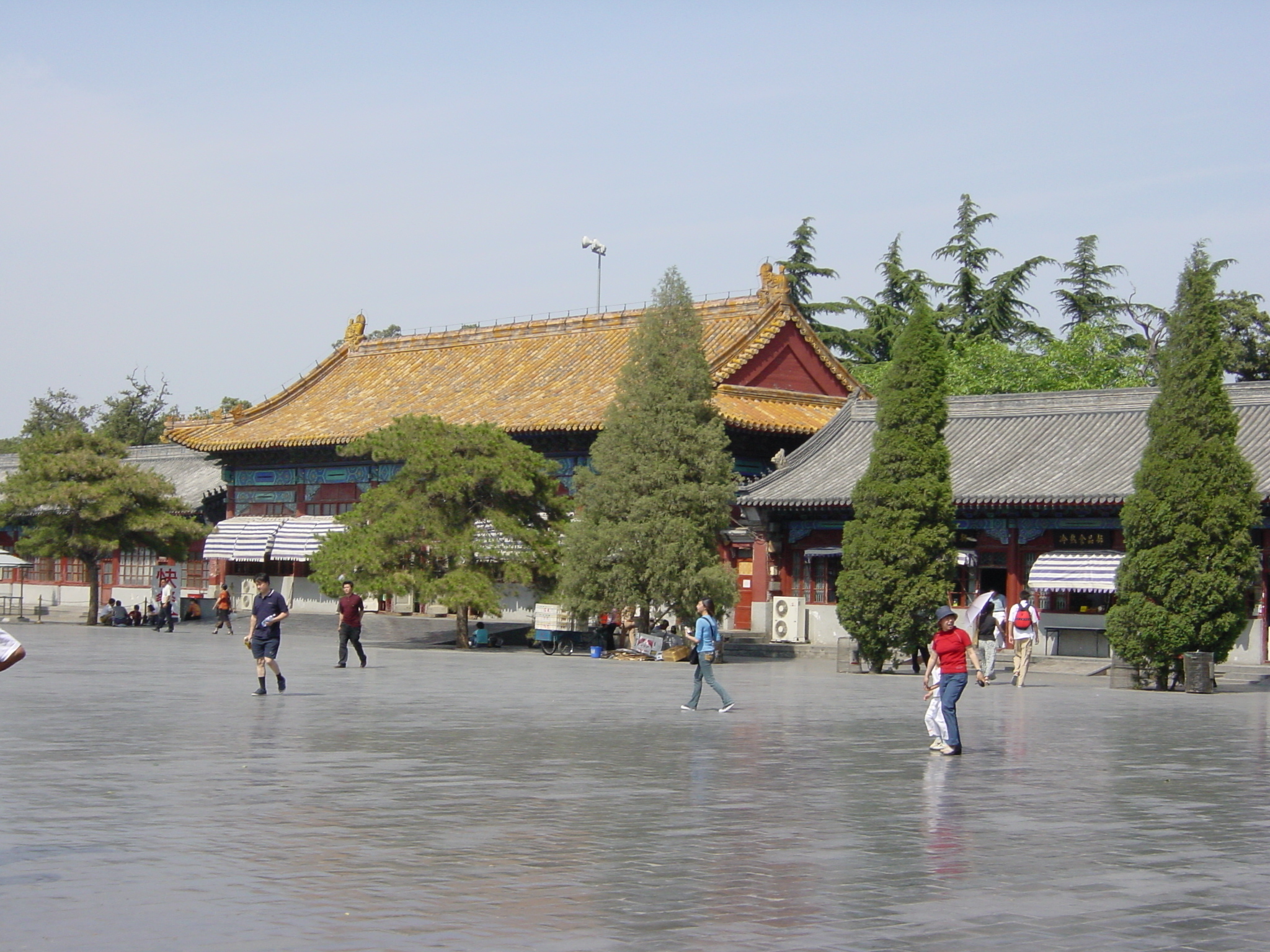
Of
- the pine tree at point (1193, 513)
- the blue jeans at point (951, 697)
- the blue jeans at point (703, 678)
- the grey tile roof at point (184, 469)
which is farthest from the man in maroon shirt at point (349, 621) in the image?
the grey tile roof at point (184, 469)

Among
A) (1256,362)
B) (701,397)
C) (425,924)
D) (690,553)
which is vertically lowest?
(425,924)

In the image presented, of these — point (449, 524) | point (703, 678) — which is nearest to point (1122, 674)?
point (703, 678)

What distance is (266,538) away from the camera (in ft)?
166

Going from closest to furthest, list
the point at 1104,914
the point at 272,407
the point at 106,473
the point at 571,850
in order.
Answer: the point at 1104,914 < the point at 571,850 < the point at 106,473 < the point at 272,407

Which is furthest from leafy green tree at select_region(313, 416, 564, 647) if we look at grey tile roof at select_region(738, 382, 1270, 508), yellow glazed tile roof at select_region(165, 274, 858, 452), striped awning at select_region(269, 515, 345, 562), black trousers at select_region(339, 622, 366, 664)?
striped awning at select_region(269, 515, 345, 562)

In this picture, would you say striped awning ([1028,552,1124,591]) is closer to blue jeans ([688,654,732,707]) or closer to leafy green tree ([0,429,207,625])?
blue jeans ([688,654,732,707])

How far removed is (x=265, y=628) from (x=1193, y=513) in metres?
14.8

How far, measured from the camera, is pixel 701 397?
35.5 metres

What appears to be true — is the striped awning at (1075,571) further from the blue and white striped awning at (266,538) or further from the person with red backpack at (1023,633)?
the blue and white striped awning at (266,538)

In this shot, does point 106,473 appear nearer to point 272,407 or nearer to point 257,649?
point 272,407

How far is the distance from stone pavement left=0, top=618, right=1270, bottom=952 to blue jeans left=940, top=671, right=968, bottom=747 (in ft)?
1.35

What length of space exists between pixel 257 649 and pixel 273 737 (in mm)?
5580

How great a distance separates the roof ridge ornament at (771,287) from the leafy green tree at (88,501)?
1789 centimetres

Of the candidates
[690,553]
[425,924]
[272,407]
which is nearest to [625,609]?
[690,553]
